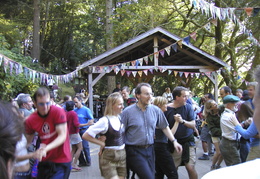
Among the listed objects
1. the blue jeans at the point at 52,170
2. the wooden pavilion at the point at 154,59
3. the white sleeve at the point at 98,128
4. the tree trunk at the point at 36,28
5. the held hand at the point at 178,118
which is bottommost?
the blue jeans at the point at 52,170

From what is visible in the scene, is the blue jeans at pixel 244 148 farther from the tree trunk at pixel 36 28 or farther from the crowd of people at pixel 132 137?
the tree trunk at pixel 36 28

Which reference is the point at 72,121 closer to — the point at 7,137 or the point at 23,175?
the point at 23,175

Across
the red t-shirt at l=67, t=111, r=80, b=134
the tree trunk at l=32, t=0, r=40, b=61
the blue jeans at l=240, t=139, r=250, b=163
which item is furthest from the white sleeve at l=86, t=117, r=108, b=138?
the tree trunk at l=32, t=0, r=40, b=61

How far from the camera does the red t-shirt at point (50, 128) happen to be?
367 centimetres

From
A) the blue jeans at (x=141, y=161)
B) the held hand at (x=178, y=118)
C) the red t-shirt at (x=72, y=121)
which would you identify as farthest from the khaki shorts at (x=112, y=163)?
the red t-shirt at (x=72, y=121)

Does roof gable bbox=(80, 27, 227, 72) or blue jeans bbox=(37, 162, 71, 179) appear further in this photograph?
roof gable bbox=(80, 27, 227, 72)

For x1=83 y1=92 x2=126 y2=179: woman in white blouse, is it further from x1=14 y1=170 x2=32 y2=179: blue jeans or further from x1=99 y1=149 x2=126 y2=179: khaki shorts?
x1=14 y1=170 x2=32 y2=179: blue jeans

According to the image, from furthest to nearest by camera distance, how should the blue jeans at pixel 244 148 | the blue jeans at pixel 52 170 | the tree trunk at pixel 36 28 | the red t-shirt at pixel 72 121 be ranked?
1. the tree trunk at pixel 36 28
2. the red t-shirt at pixel 72 121
3. the blue jeans at pixel 244 148
4. the blue jeans at pixel 52 170

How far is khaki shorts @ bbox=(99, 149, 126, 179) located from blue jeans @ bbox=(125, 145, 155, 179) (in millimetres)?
125

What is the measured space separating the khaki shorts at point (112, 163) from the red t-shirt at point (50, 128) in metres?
0.70

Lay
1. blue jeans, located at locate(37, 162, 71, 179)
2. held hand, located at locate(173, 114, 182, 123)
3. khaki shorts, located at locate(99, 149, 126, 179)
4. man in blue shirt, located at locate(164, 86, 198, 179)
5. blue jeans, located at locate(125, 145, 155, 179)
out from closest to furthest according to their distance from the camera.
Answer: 1. blue jeans, located at locate(37, 162, 71, 179)
2. khaki shorts, located at locate(99, 149, 126, 179)
3. blue jeans, located at locate(125, 145, 155, 179)
4. held hand, located at locate(173, 114, 182, 123)
5. man in blue shirt, located at locate(164, 86, 198, 179)

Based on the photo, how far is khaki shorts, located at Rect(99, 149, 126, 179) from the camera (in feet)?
13.9

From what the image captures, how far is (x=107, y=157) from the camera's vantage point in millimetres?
4297

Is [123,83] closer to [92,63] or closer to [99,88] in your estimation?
[99,88]
